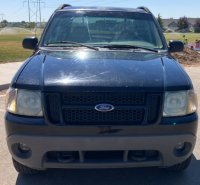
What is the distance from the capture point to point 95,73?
9.84ft

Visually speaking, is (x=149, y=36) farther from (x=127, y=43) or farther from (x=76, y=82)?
(x=76, y=82)

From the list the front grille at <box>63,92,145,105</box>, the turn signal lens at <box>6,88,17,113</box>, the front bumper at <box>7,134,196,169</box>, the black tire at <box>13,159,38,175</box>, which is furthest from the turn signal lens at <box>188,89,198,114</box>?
the black tire at <box>13,159,38,175</box>

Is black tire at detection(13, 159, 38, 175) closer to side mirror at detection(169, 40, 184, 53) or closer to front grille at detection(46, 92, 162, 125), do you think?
front grille at detection(46, 92, 162, 125)

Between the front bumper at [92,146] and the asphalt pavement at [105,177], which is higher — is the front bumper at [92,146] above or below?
above

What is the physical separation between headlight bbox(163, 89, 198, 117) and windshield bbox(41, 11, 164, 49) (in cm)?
144

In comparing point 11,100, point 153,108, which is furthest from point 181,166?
point 11,100

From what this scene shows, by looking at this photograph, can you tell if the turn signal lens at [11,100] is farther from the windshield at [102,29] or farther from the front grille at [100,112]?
the windshield at [102,29]

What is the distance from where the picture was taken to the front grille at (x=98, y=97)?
2797 mm

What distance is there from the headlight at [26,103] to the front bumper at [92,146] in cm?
23

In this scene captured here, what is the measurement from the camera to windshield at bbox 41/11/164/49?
14.2 feet

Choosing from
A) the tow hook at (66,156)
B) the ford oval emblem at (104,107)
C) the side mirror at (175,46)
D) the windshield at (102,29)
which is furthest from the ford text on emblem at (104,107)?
the side mirror at (175,46)

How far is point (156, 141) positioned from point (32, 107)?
122 centimetres

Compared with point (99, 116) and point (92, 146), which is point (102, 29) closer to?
point (99, 116)

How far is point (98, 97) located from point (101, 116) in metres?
0.18
